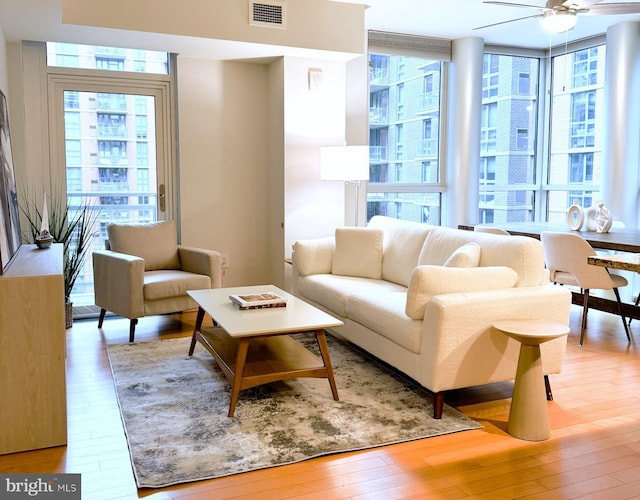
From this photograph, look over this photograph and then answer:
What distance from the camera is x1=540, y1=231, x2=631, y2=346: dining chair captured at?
4.42 m

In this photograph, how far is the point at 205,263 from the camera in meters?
4.79

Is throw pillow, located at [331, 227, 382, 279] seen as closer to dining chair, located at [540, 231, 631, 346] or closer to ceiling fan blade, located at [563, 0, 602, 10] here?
dining chair, located at [540, 231, 631, 346]

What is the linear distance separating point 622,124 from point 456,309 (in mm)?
4093

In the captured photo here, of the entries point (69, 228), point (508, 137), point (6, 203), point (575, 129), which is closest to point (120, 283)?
point (69, 228)

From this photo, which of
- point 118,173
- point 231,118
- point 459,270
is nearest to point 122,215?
point 118,173

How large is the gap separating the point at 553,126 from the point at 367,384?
4.86 m

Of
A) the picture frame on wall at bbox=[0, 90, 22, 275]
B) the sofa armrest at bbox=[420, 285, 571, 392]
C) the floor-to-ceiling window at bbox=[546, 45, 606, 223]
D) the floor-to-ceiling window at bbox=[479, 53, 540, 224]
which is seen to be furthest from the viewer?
the floor-to-ceiling window at bbox=[479, 53, 540, 224]

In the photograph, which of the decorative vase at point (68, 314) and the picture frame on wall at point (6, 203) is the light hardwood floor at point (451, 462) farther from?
the decorative vase at point (68, 314)

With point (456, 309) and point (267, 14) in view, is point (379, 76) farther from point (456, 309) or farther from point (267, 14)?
point (456, 309)

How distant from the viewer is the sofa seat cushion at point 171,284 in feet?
14.5

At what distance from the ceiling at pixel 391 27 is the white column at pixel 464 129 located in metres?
0.21

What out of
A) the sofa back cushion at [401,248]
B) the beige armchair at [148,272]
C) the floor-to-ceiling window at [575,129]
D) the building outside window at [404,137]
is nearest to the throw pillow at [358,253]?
the sofa back cushion at [401,248]

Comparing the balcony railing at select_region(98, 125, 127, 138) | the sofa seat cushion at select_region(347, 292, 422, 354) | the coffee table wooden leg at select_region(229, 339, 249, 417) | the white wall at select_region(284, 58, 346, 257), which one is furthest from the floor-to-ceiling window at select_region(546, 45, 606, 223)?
the coffee table wooden leg at select_region(229, 339, 249, 417)

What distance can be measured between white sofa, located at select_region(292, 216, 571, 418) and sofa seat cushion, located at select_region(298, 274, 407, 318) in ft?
0.04
